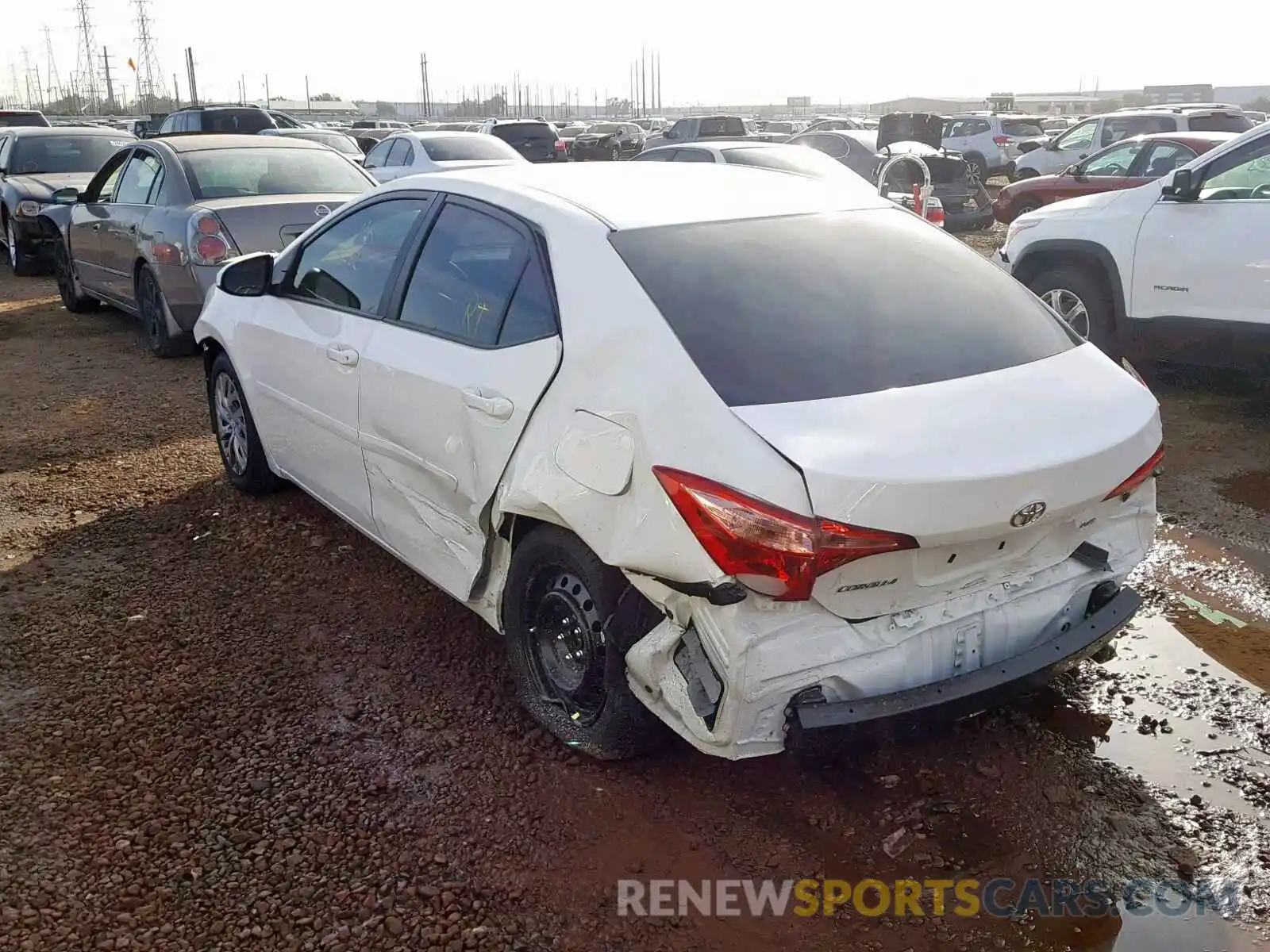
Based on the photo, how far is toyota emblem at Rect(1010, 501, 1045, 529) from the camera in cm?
272

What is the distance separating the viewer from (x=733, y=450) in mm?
2672

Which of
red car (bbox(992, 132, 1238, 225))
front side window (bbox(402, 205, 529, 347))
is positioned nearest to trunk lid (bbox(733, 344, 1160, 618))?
front side window (bbox(402, 205, 529, 347))

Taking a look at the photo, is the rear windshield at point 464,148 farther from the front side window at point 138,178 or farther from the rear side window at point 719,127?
the rear side window at point 719,127

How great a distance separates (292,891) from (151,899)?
0.35 meters

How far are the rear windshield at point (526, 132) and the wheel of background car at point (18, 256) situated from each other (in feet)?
34.2

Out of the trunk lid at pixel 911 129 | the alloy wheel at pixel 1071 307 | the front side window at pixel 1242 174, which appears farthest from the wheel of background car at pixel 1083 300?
the trunk lid at pixel 911 129

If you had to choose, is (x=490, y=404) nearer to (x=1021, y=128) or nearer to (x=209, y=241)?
(x=209, y=241)

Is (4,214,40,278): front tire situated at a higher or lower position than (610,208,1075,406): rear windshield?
lower

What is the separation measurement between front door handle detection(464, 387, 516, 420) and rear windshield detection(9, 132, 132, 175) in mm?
11792

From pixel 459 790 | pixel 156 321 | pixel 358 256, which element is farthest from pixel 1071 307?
pixel 156 321

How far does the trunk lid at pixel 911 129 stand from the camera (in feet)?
66.3

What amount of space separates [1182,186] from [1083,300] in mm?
946

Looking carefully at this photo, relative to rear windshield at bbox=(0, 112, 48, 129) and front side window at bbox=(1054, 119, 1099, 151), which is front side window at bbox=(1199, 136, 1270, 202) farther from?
rear windshield at bbox=(0, 112, 48, 129)

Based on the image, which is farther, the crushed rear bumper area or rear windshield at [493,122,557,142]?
rear windshield at [493,122,557,142]
